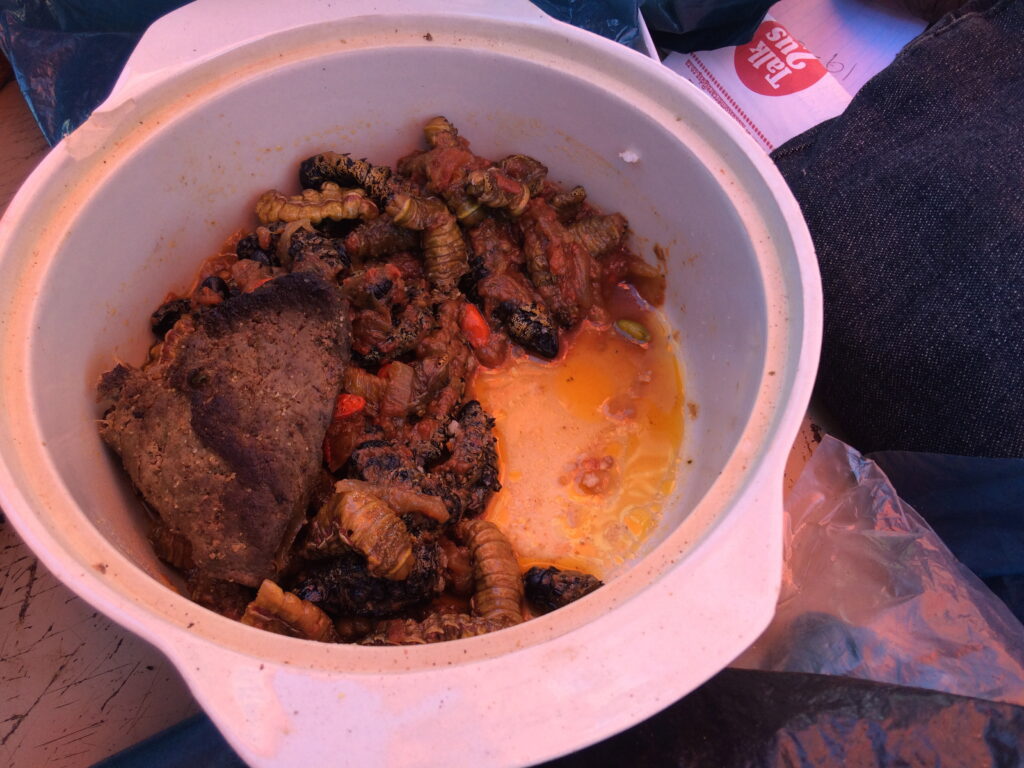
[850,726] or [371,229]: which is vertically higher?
[371,229]

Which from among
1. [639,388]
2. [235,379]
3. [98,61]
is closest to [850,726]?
[639,388]

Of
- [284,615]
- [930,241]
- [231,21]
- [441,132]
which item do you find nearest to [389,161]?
[441,132]

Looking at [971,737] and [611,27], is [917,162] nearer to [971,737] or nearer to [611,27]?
[611,27]

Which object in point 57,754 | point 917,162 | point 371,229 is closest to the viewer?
point 57,754

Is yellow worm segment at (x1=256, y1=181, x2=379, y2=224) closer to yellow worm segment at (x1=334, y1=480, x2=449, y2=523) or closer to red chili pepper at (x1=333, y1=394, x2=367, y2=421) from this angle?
red chili pepper at (x1=333, y1=394, x2=367, y2=421)

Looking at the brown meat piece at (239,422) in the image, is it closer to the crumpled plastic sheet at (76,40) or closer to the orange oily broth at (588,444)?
the orange oily broth at (588,444)

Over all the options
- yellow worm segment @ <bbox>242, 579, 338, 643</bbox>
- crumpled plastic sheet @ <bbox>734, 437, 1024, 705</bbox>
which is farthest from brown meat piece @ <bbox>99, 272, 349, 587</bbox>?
crumpled plastic sheet @ <bbox>734, 437, 1024, 705</bbox>

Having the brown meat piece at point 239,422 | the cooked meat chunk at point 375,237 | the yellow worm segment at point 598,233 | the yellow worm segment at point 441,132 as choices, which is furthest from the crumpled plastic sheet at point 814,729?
the yellow worm segment at point 441,132
